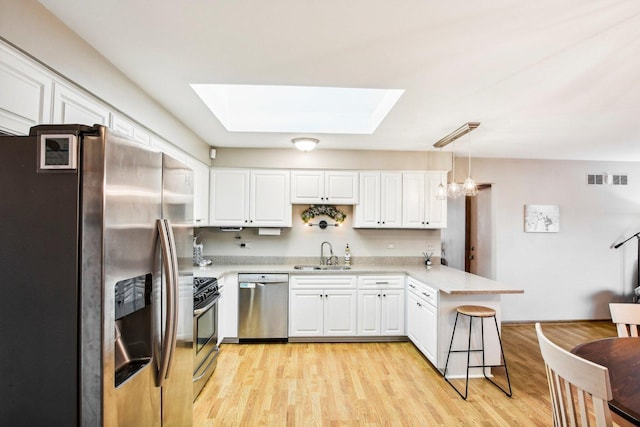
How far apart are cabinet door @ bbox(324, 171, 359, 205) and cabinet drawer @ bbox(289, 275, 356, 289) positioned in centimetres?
107

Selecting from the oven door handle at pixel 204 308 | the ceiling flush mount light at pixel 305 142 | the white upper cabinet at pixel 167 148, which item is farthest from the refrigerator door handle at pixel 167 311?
the ceiling flush mount light at pixel 305 142

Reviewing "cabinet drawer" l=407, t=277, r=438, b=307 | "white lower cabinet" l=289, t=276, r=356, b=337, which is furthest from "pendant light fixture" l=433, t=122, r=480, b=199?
"white lower cabinet" l=289, t=276, r=356, b=337

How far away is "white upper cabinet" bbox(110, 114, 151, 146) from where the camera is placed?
89.0 inches

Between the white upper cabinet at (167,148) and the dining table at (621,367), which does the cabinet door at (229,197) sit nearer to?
the white upper cabinet at (167,148)

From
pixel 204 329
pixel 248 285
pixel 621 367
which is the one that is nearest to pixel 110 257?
pixel 204 329

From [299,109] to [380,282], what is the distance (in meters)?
2.35

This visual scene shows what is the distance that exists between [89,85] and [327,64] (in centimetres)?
143

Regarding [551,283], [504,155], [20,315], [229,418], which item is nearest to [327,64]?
[20,315]

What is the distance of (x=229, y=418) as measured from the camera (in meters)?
2.61

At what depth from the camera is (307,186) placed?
4672 millimetres

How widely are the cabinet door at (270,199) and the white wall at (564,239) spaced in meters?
2.96

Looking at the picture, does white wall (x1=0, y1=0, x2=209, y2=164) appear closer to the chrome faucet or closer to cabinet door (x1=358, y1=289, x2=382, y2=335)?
the chrome faucet

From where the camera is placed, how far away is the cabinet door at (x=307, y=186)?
15.3ft

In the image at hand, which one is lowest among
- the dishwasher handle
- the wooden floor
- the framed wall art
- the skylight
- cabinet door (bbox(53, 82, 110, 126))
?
the wooden floor
